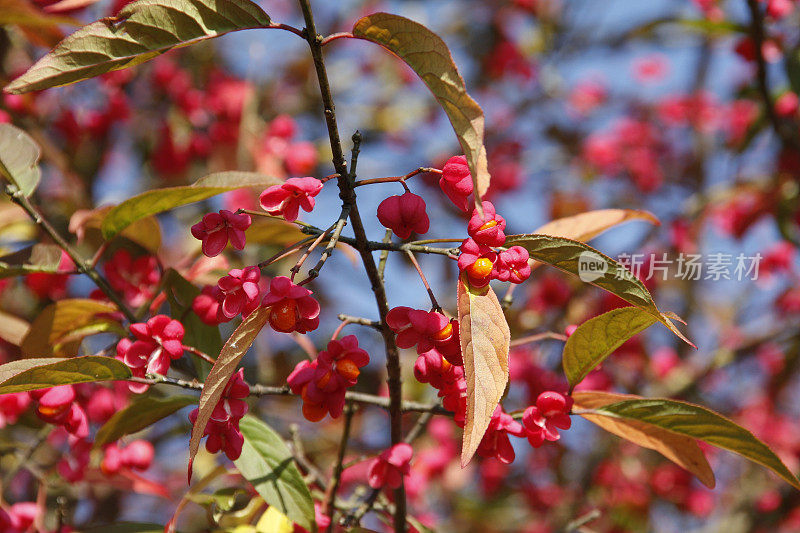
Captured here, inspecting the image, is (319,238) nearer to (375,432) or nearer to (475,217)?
(475,217)

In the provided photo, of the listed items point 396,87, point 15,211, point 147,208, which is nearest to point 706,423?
point 147,208

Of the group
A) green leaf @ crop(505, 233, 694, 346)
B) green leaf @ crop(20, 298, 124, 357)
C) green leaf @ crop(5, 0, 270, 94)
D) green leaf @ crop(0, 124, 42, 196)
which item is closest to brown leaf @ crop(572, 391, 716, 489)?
green leaf @ crop(505, 233, 694, 346)

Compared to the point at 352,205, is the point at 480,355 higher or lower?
lower

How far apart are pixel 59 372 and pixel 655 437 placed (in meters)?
1.04

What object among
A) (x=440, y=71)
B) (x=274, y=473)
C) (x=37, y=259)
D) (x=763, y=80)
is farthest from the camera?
(x=763, y=80)

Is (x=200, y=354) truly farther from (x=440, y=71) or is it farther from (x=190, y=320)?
(x=440, y=71)

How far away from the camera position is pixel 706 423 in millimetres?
1147

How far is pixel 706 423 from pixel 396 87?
399cm

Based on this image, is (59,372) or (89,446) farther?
(89,446)

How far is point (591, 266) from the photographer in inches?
39.7

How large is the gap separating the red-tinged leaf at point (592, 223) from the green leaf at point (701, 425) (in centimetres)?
37

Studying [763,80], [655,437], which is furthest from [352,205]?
[763,80]

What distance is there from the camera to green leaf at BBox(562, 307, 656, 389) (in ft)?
3.74

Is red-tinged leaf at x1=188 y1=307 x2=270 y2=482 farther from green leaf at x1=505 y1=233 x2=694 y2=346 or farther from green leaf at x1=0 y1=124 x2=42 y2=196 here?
green leaf at x1=0 y1=124 x2=42 y2=196
